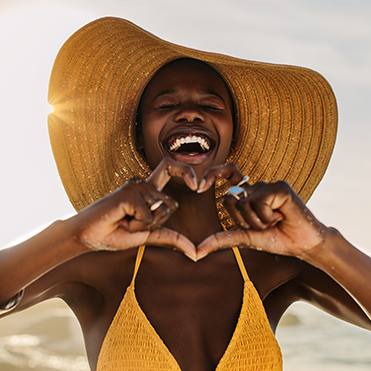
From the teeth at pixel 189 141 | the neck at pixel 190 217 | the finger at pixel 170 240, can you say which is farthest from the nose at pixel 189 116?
the finger at pixel 170 240

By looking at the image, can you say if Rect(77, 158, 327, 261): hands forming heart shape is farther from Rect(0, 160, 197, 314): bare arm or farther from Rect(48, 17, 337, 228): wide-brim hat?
Rect(48, 17, 337, 228): wide-brim hat

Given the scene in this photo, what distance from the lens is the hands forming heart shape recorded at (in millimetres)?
1288

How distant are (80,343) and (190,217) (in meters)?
11.9

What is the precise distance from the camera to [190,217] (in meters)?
2.24

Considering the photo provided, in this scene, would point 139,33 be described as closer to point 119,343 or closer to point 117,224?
point 117,224

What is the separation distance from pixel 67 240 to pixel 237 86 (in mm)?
1601

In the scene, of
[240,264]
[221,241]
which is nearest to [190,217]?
[240,264]

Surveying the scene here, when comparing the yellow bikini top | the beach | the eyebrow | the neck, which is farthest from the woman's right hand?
the beach

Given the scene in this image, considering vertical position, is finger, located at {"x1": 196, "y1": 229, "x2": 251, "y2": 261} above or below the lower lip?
below

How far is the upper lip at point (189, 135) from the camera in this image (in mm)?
2020

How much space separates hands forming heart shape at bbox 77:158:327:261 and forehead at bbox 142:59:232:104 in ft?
3.17

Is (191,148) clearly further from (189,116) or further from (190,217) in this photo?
(190,217)

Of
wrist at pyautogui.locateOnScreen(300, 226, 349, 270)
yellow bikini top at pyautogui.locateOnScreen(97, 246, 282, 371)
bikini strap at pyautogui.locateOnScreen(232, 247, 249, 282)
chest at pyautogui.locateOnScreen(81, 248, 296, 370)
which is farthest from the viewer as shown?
bikini strap at pyautogui.locateOnScreen(232, 247, 249, 282)

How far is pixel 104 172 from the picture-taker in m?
2.54
